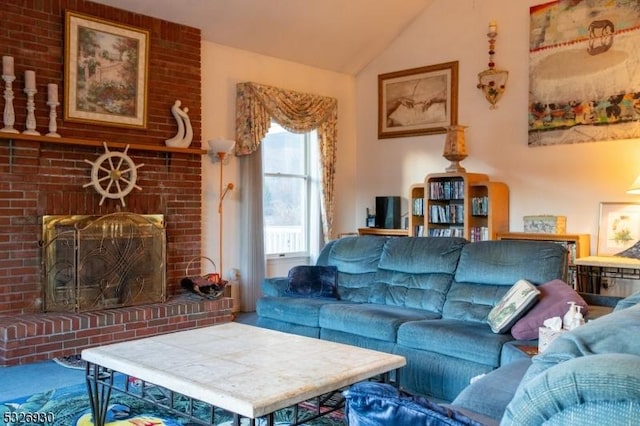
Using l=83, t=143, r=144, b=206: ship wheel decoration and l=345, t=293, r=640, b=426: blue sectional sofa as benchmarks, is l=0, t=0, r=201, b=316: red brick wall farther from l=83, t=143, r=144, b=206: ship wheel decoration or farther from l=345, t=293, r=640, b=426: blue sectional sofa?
l=345, t=293, r=640, b=426: blue sectional sofa

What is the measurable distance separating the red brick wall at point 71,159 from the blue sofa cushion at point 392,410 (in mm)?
3946

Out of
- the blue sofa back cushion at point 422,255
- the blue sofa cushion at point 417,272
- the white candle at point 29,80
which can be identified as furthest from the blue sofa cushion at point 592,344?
the white candle at point 29,80

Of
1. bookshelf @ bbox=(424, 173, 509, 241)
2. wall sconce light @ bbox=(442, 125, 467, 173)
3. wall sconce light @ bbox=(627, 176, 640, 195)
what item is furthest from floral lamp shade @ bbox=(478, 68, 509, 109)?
wall sconce light @ bbox=(627, 176, 640, 195)

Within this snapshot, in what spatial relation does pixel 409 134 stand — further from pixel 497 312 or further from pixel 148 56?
pixel 497 312

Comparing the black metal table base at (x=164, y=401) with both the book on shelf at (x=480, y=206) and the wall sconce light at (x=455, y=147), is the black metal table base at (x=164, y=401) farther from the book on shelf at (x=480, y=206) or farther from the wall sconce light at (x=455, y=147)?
the wall sconce light at (x=455, y=147)

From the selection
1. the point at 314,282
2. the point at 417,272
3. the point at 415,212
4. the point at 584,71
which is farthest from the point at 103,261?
the point at 584,71

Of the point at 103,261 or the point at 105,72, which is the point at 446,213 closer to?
the point at 103,261

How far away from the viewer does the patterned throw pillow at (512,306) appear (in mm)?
3107

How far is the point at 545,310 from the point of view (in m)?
3.05

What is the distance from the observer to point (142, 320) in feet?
15.4

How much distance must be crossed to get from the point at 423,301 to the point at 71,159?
306cm

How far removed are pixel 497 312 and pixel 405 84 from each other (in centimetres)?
408

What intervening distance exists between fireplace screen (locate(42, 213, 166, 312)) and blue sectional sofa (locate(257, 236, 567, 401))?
115cm

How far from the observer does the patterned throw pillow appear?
10.2 feet
